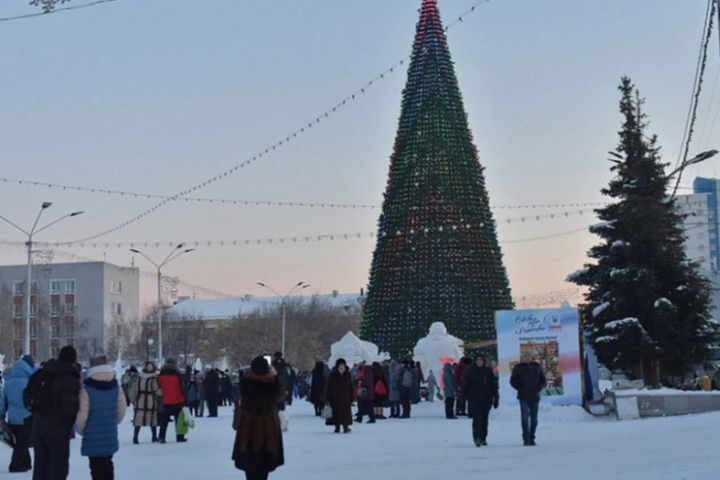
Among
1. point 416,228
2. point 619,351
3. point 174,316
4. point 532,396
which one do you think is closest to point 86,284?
point 174,316

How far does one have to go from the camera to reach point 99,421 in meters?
11.1

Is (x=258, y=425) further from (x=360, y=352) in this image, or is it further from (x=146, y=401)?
(x=360, y=352)

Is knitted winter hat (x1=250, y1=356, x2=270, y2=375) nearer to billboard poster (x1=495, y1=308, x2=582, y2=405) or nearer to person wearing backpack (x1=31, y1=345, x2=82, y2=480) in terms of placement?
person wearing backpack (x1=31, y1=345, x2=82, y2=480)

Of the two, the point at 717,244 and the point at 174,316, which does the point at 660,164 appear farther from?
the point at 717,244

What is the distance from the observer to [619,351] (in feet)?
114

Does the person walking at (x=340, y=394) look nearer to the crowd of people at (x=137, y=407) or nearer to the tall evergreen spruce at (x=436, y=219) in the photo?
the crowd of people at (x=137, y=407)

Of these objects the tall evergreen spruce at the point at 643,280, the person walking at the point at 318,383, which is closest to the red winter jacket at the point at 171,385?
the person walking at the point at 318,383

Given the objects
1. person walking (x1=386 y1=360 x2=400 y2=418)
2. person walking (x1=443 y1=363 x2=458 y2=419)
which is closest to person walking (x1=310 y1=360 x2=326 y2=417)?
person walking (x1=386 y1=360 x2=400 y2=418)

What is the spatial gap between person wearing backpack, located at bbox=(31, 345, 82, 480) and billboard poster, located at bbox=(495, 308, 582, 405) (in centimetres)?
1593

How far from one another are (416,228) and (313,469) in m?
26.1

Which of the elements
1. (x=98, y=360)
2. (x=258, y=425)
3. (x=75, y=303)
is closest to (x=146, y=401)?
(x=98, y=360)

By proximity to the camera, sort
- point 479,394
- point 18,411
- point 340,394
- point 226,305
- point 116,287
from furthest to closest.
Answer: point 226,305
point 116,287
point 340,394
point 479,394
point 18,411

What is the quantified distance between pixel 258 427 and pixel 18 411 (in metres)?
5.02

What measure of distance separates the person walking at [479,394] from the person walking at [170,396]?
5.04 meters
